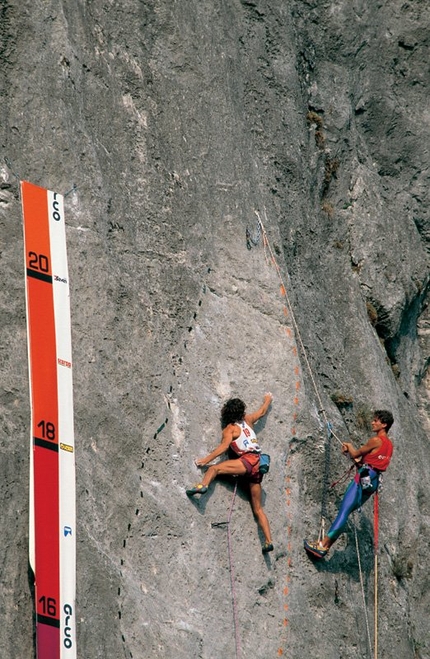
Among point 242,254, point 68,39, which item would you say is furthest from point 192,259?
point 68,39

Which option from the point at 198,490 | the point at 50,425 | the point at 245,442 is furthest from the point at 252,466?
the point at 50,425

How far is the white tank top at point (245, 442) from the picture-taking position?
1496 cm

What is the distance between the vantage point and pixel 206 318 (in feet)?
51.2

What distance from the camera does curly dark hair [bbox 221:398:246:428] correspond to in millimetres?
15055

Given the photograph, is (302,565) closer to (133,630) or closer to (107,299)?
(133,630)

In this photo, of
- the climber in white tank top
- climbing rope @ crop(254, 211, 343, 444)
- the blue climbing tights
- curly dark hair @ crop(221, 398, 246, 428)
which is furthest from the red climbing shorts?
climbing rope @ crop(254, 211, 343, 444)

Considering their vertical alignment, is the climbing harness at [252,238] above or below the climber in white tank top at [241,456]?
above

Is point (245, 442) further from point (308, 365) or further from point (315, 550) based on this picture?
point (308, 365)

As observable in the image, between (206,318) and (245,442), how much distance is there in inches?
63.0

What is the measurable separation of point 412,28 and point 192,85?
6014 mm

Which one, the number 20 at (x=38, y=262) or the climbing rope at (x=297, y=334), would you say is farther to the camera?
the climbing rope at (x=297, y=334)

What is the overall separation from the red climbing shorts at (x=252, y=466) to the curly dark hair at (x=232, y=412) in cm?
43

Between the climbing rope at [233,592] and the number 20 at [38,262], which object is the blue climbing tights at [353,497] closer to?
the climbing rope at [233,592]

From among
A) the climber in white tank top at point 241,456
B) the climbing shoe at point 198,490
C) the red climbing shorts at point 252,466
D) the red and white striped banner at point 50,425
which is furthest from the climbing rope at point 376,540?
the red and white striped banner at point 50,425
